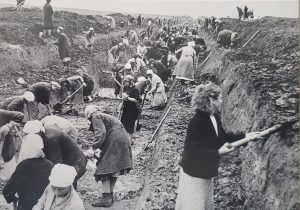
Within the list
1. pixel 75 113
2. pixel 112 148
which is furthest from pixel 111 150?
pixel 75 113

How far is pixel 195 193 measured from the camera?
358 centimetres

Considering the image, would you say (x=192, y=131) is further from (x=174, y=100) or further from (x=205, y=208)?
(x=174, y=100)

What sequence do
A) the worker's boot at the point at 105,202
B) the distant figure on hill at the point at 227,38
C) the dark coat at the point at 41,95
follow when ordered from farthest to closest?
the distant figure on hill at the point at 227,38, the dark coat at the point at 41,95, the worker's boot at the point at 105,202

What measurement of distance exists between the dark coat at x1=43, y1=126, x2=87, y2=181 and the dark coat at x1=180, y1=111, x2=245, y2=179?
1.62m

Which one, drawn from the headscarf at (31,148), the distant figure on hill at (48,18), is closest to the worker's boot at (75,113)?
the distant figure on hill at (48,18)

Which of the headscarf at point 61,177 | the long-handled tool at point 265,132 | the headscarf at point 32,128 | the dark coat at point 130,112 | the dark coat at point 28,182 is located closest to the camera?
the headscarf at point 61,177

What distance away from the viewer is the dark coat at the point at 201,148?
3.49m

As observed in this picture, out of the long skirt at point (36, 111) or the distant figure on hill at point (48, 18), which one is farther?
the distant figure on hill at point (48, 18)

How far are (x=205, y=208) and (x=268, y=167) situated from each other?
103cm

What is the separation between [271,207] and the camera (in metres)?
3.88

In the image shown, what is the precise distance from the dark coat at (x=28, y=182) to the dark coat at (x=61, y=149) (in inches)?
24.2

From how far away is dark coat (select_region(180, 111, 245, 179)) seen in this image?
349 centimetres

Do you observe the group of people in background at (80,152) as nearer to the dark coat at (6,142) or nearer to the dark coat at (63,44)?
the dark coat at (6,142)

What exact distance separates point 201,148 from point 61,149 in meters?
1.85
